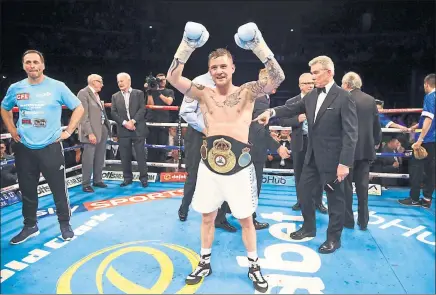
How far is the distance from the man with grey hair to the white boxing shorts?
2607mm

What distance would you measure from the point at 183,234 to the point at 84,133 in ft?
6.90

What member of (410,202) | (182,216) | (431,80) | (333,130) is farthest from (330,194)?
(431,80)

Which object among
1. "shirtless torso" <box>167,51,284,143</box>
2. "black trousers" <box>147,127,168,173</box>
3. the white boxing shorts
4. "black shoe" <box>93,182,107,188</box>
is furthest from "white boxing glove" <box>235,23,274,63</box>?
"black trousers" <box>147,127,168,173</box>

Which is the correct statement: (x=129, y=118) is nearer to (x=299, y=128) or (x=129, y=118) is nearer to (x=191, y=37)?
(x=299, y=128)

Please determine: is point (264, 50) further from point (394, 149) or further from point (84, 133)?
point (394, 149)

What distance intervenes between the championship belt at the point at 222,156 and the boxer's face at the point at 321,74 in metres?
1.01

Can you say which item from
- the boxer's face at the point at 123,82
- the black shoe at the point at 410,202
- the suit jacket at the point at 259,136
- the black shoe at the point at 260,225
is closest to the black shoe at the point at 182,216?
the black shoe at the point at 260,225

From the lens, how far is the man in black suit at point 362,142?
9.59 feet

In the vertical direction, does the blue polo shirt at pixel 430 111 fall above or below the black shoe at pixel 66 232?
above

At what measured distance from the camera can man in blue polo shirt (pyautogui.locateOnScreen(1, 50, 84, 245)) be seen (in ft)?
8.36

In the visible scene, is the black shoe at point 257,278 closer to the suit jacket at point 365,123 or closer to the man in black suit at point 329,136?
the man in black suit at point 329,136

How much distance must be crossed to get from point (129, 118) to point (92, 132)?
0.55 metres

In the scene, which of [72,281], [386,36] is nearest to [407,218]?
[72,281]

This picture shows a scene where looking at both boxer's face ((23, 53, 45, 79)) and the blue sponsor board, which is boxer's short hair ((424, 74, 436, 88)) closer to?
the blue sponsor board
